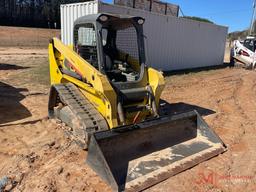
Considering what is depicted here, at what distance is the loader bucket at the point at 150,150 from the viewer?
363 cm

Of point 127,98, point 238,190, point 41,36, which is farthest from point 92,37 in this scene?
point 41,36

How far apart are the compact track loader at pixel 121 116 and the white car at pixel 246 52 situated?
12968mm

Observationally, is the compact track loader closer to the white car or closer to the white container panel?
the white container panel

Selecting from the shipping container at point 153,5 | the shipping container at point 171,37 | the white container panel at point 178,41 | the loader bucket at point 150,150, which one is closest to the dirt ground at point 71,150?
the loader bucket at point 150,150

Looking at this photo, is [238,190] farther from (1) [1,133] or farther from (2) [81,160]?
(1) [1,133]

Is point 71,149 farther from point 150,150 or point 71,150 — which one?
point 150,150

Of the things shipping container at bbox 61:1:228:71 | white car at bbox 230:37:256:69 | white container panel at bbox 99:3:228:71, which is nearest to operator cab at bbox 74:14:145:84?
shipping container at bbox 61:1:228:71

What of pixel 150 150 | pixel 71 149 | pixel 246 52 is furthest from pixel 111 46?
pixel 246 52

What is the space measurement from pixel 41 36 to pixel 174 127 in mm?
27021

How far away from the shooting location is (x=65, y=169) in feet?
13.0

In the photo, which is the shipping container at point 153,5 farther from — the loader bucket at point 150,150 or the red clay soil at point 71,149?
the loader bucket at point 150,150

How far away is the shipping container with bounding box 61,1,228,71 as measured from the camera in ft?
34.4

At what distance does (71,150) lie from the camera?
4.51m

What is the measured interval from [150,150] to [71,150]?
1261 millimetres
